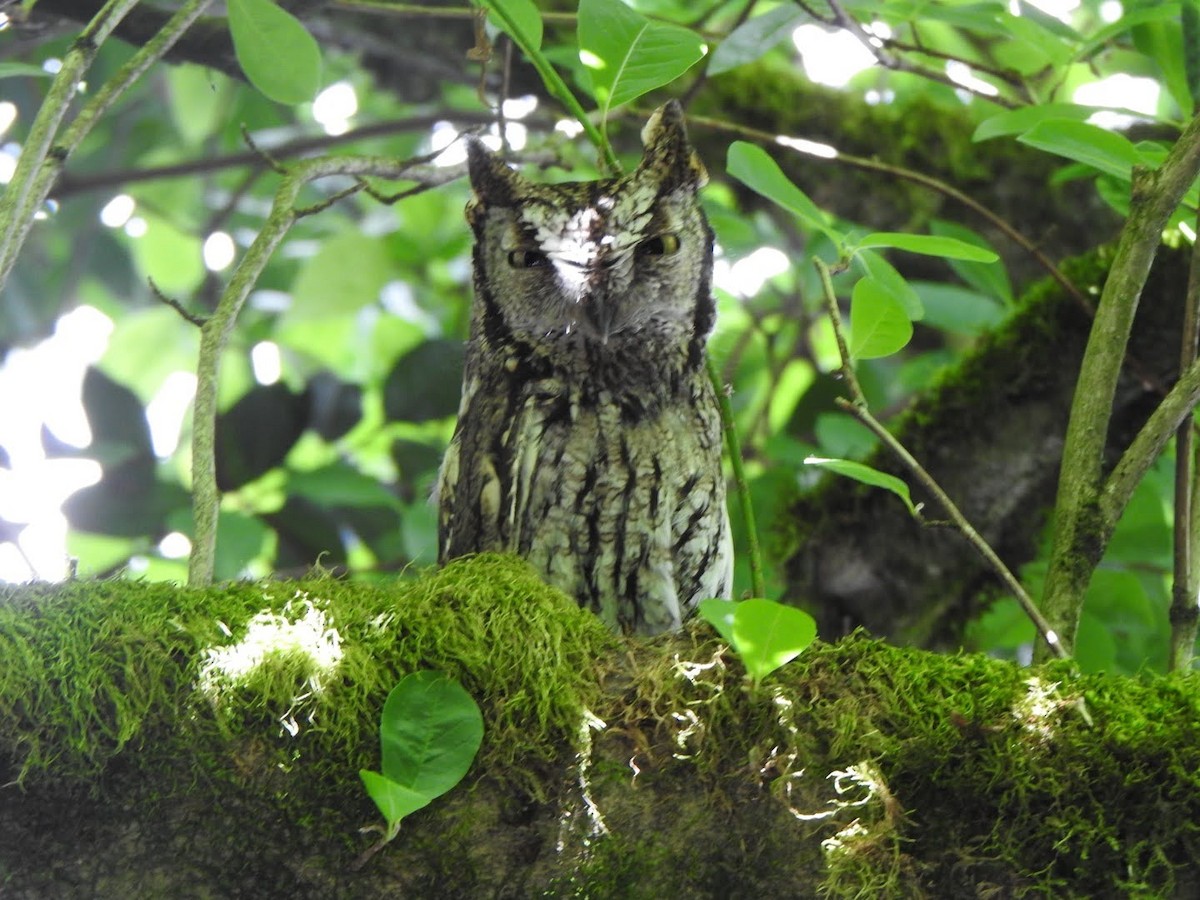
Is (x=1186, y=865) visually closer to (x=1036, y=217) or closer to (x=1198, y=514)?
(x=1198, y=514)

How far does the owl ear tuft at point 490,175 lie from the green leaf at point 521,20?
1.50 feet

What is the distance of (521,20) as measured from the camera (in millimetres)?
1604

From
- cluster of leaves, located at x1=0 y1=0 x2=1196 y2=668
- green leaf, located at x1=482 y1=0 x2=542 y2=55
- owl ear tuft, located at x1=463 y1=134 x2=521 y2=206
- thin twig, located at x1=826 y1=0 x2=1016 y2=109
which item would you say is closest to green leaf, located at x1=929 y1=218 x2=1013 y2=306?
cluster of leaves, located at x1=0 y1=0 x2=1196 y2=668

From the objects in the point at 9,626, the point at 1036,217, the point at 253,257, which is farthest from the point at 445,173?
the point at 1036,217

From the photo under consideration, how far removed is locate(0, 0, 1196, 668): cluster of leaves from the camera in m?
1.61

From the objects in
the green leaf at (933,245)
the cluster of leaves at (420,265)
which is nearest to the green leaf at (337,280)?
the cluster of leaves at (420,265)

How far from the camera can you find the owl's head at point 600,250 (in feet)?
6.41

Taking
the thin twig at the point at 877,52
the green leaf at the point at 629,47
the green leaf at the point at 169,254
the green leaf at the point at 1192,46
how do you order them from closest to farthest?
the green leaf at the point at 629,47, the green leaf at the point at 1192,46, the thin twig at the point at 877,52, the green leaf at the point at 169,254

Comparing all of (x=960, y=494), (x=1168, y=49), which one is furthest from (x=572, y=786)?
(x=960, y=494)

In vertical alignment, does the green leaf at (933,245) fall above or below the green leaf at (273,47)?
below

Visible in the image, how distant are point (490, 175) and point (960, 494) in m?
1.22

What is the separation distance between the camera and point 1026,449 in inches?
99.3

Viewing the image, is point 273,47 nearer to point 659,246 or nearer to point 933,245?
point 659,246

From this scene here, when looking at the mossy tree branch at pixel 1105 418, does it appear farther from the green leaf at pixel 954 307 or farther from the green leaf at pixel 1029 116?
the green leaf at pixel 954 307
